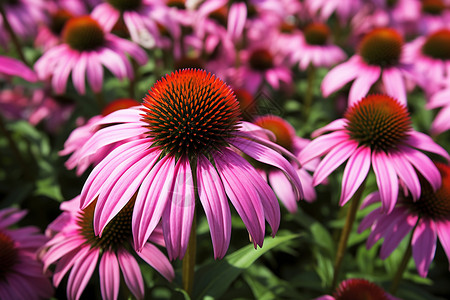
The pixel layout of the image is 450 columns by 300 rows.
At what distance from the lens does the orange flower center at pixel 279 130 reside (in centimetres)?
182

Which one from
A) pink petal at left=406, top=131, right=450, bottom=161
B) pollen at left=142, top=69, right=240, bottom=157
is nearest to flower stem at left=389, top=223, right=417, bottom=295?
pink petal at left=406, top=131, right=450, bottom=161

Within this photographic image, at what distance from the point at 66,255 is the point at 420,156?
4.30 ft

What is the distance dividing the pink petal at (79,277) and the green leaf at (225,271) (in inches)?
14.6

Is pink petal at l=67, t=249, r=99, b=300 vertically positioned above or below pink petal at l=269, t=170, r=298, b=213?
below

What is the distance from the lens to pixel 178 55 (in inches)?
106

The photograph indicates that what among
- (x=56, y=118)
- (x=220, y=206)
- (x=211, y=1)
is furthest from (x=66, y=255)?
(x=211, y=1)

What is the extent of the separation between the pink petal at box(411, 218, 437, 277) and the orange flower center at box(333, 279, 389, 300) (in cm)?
16

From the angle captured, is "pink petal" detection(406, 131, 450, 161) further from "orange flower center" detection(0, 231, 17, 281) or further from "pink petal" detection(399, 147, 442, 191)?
"orange flower center" detection(0, 231, 17, 281)

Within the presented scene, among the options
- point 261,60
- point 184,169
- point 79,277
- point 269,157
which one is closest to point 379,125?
point 269,157

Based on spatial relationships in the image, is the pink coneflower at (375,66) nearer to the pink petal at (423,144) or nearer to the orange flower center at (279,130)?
the orange flower center at (279,130)

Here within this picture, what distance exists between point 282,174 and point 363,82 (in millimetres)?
700

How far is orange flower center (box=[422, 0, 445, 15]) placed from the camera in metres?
3.39

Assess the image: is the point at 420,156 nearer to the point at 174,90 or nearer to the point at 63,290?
the point at 174,90

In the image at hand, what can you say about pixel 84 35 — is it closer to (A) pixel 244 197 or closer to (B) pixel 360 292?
(A) pixel 244 197
